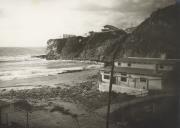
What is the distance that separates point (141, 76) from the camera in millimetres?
9930

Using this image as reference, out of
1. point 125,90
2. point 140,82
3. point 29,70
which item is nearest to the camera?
point 125,90

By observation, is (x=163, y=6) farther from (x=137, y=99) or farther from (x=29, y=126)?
(x=29, y=126)

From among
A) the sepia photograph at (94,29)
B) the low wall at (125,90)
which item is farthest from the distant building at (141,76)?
the sepia photograph at (94,29)

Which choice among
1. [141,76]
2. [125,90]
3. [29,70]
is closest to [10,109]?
[125,90]

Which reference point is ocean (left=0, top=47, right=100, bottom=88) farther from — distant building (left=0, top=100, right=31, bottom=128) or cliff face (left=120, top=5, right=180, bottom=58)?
cliff face (left=120, top=5, right=180, bottom=58)

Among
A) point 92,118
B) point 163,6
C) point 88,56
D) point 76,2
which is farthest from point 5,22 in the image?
point 88,56

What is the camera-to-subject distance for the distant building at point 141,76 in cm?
910

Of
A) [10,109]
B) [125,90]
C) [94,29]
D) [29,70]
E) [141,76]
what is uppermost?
[94,29]

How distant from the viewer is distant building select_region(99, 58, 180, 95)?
9.10m

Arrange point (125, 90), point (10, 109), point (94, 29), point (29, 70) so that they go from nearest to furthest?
point (10, 109), point (94, 29), point (125, 90), point (29, 70)

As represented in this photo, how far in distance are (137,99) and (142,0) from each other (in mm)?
3849

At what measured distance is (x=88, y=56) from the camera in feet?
104

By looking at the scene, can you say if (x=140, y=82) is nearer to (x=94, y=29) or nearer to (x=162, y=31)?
(x=162, y=31)

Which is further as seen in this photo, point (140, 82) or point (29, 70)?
point (29, 70)
